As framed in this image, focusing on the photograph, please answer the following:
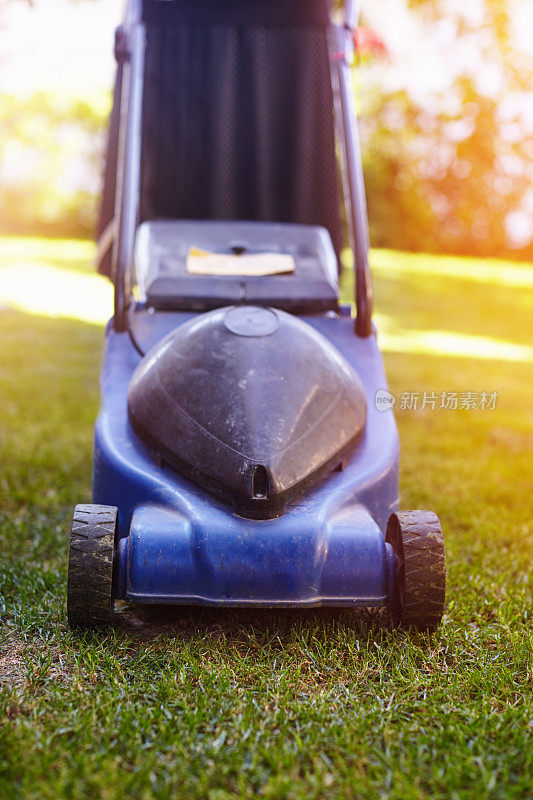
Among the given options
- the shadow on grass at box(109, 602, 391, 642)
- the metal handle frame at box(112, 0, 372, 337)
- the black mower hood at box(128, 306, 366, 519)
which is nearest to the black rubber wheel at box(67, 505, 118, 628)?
the shadow on grass at box(109, 602, 391, 642)

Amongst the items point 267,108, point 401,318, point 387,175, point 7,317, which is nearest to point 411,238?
point 387,175

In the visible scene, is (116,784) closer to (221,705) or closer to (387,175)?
(221,705)

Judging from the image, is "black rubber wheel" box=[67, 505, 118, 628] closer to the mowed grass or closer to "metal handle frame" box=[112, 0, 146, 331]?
the mowed grass

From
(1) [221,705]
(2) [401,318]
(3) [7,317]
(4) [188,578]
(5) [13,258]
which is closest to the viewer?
(1) [221,705]

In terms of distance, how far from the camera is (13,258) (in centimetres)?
969

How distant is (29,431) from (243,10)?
1.92m

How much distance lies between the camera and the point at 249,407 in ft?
6.62

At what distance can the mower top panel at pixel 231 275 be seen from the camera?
2625mm

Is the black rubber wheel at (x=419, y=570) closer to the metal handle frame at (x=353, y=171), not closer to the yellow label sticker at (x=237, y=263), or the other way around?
the metal handle frame at (x=353, y=171)

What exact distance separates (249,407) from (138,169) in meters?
1.09

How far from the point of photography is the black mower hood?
6.43 feet
